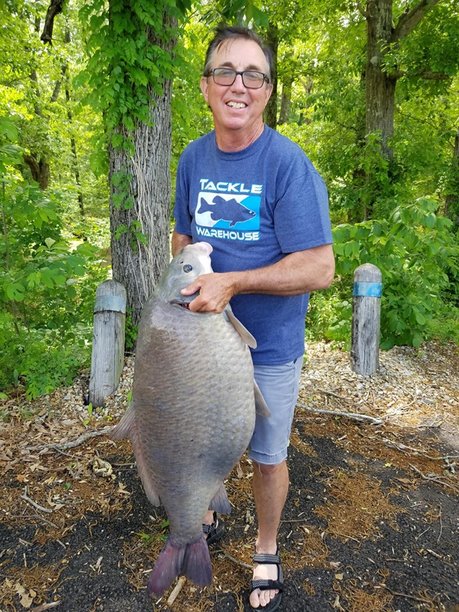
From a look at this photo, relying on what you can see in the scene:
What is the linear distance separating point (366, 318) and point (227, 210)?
3387mm

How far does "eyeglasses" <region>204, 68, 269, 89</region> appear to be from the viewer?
1.90 metres

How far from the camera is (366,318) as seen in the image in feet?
16.4

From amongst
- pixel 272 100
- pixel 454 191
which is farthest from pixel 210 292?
pixel 272 100

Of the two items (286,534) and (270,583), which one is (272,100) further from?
(270,583)

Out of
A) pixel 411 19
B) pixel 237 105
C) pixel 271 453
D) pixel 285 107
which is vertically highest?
pixel 411 19

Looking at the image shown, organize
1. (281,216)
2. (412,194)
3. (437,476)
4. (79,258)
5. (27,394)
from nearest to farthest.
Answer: (281,216), (437,476), (79,258), (27,394), (412,194)

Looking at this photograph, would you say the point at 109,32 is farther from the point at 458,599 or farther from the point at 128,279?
the point at 458,599

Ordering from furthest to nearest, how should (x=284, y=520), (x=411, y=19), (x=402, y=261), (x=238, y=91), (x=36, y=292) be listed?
(x=411, y=19), (x=402, y=261), (x=36, y=292), (x=284, y=520), (x=238, y=91)

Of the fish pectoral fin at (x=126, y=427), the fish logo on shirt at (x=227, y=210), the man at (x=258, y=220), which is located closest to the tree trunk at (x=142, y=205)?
the man at (x=258, y=220)

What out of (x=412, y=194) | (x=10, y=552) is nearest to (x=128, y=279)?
(x=10, y=552)

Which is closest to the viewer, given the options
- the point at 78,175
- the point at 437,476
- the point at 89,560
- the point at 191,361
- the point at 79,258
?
the point at 191,361

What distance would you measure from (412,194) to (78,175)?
14110 millimetres

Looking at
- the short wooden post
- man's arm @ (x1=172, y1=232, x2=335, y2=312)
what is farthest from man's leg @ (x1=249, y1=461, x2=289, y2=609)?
the short wooden post

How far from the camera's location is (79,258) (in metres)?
3.94
